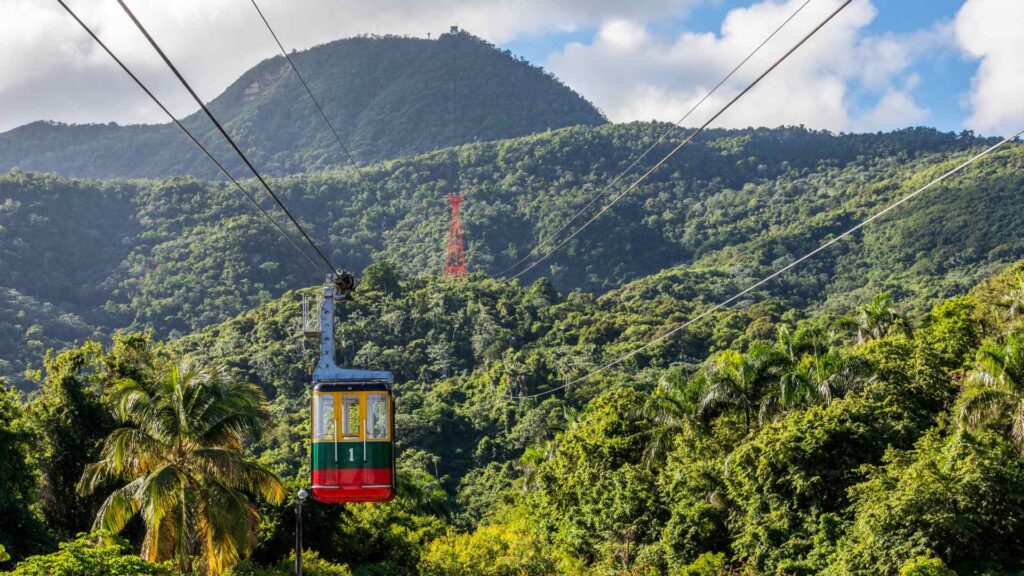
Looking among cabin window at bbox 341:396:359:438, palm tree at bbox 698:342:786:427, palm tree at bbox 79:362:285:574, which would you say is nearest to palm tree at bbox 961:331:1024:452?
palm tree at bbox 698:342:786:427

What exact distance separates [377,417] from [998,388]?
17.2 meters

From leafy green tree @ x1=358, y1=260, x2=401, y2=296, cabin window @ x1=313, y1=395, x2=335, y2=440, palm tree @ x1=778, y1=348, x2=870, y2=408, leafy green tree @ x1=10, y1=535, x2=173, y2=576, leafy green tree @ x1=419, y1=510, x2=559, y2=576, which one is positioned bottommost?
leafy green tree @ x1=419, y1=510, x2=559, y2=576

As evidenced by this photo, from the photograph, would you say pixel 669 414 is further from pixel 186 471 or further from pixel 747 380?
pixel 186 471

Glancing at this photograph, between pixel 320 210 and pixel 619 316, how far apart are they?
110450 mm

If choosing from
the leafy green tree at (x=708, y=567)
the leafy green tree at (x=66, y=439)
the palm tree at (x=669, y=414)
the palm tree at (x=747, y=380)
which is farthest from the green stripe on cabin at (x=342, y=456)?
the palm tree at (x=669, y=414)

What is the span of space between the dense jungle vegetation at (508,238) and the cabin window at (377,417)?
282 ft

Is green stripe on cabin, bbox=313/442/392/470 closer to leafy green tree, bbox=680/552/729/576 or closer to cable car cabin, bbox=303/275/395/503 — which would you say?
cable car cabin, bbox=303/275/395/503

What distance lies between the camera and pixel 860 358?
116 ft

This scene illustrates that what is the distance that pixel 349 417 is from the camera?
20.7 metres

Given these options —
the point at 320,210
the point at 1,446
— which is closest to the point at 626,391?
the point at 1,446

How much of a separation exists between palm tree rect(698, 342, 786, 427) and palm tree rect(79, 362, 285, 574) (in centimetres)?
1830

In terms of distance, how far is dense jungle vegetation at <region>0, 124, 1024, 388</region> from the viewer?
122 meters

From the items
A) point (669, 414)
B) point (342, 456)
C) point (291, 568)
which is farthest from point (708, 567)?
point (342, 456)

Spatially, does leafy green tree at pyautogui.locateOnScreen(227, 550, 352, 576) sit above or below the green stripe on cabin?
below
